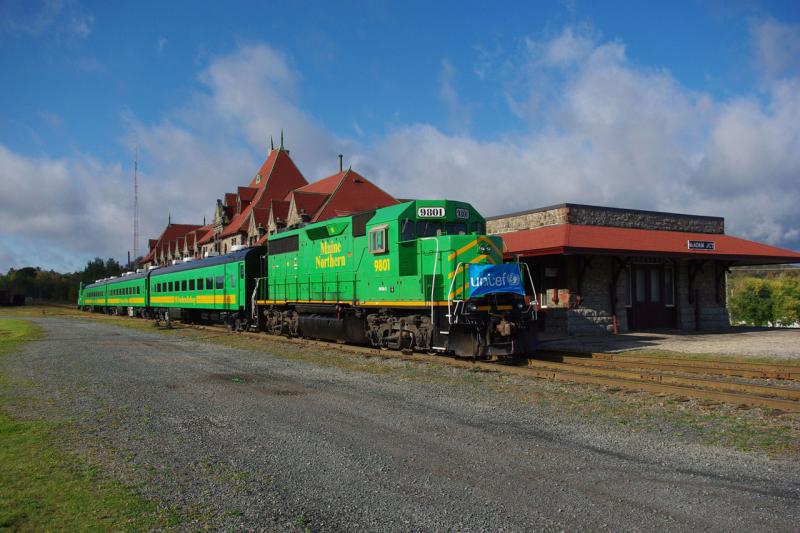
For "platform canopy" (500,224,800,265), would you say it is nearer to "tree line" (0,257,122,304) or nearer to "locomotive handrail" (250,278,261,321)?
"locomotive handrail" (250,278,261,321)


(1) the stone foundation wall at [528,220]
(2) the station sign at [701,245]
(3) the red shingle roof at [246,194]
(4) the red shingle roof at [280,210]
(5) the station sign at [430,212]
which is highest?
(3) the red shingle roof at [246,194]

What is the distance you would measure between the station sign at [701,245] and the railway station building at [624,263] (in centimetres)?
5

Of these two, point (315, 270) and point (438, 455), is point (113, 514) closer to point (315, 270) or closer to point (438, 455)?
point (438, 455)

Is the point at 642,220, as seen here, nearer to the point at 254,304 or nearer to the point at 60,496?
the point at 254,304

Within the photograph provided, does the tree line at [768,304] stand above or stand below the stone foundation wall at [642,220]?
below

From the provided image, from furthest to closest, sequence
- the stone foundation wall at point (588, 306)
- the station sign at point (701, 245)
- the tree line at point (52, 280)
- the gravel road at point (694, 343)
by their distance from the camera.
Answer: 1. the tree line at point (52, 280)
2. the station sign at point (701, 245)
3. the stone foundation wall at point (588, 306)
4. the gravel road at point (694, 343)

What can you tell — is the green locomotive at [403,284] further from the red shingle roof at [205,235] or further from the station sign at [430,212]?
the red shingle roof at [205,235]

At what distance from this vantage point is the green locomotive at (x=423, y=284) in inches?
500

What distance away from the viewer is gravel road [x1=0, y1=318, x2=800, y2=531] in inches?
180

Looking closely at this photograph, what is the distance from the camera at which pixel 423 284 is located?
43.6 feet

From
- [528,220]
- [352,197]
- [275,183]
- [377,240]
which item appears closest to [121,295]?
[352,197]

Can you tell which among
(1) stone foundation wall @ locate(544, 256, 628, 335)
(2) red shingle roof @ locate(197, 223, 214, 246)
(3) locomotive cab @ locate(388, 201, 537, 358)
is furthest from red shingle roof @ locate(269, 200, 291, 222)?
(3) locomotive cab @ locate(388, 201, 537, 358)

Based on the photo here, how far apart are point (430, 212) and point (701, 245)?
15.1 metres

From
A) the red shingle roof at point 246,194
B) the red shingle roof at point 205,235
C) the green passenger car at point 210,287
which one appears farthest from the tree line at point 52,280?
the green passenger car at point 210,287
